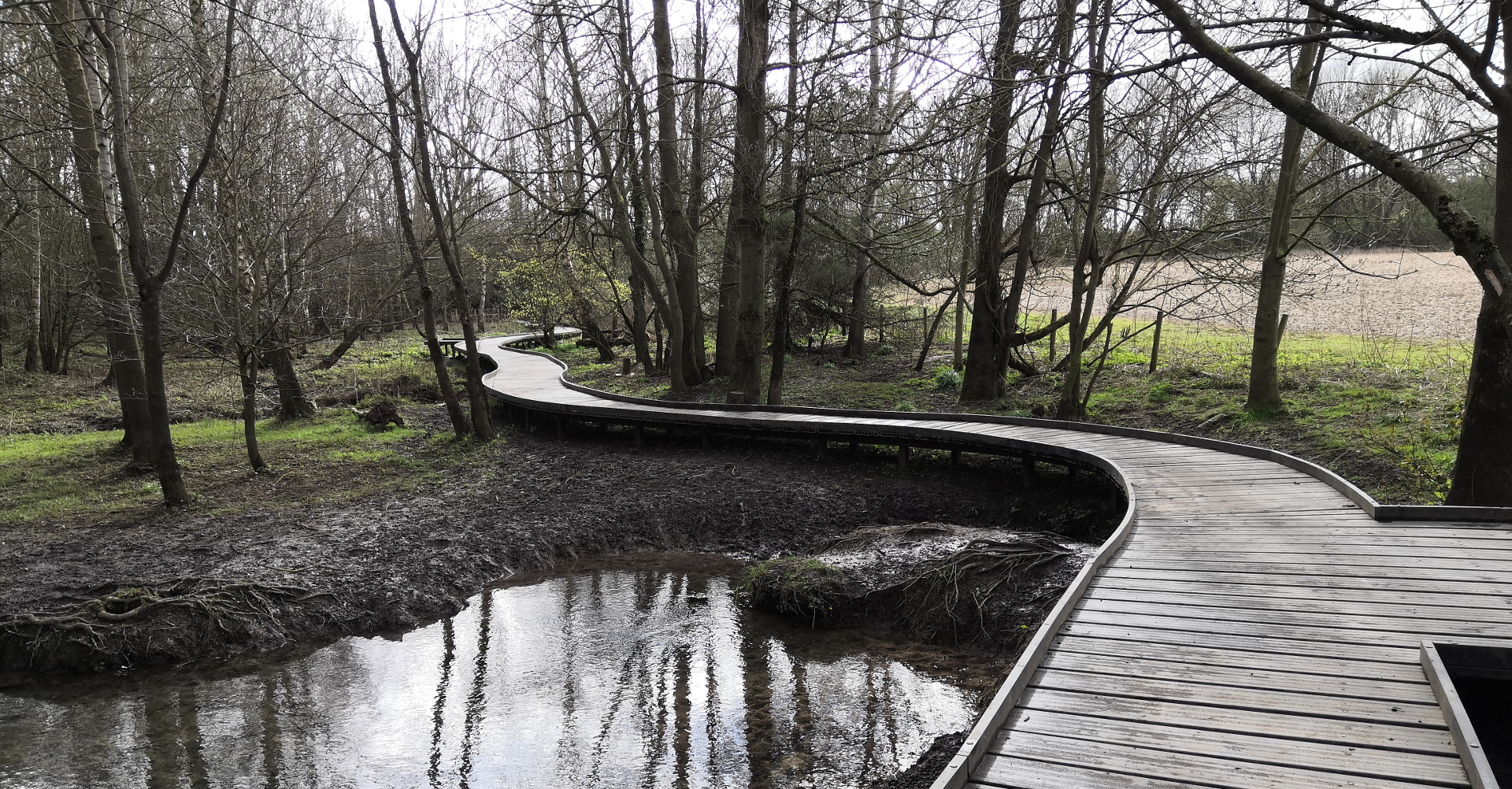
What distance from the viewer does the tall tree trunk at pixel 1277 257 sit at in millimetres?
9445

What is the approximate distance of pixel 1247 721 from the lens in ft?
10.5

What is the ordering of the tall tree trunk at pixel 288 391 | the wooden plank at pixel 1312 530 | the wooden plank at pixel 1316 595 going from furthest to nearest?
the tall tree trunk at pixel 288 391, the wooden plank at pixel 1312 530, the wooden plank at pixel 1316 595

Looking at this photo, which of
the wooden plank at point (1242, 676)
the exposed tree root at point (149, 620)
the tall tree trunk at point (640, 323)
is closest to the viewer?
the wooden plank at point (1242, 676)

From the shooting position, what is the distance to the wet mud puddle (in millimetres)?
4656

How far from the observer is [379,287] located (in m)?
18.4

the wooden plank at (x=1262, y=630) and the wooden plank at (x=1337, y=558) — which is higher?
the wooden plank at (x=1337, y=558)

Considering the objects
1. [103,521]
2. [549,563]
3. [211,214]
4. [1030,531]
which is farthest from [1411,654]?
[211,214]

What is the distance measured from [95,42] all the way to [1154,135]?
1268cm

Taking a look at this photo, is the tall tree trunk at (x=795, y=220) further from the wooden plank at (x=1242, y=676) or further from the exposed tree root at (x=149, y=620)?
the wooden plank at (x=1242, y=676)

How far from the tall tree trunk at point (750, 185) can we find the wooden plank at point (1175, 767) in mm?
9628

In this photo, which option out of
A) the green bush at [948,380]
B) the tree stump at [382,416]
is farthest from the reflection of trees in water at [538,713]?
the tree stump at [382,416]

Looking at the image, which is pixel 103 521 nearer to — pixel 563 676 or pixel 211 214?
pixel 211 214

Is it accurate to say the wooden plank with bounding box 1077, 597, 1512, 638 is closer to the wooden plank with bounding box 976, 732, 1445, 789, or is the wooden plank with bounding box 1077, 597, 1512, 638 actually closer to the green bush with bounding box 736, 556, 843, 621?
the wooden plank with bounding box 976, 732, 1445, 789

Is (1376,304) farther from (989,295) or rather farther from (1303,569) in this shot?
(1303,569)
